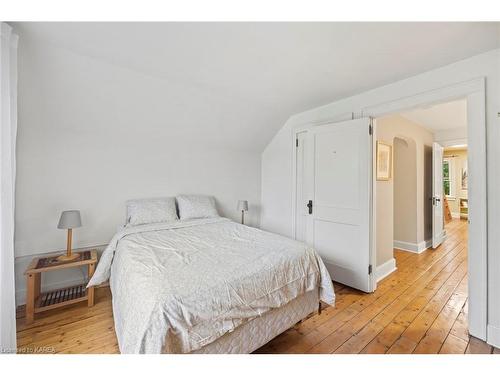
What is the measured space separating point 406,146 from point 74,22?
4677mm

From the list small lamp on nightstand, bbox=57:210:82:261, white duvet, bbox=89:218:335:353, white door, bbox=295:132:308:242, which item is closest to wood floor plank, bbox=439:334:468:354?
white duvet, bbox=89:218:335:353

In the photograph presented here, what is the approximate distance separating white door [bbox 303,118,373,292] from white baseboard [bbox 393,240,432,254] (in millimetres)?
2020

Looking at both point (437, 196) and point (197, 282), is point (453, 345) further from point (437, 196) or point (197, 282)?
point (437, 196)

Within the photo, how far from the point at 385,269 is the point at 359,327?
137cm

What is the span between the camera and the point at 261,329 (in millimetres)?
1430

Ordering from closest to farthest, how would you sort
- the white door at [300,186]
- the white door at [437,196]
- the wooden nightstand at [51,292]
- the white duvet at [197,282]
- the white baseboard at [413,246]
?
the white duvet at [197,282] < the wooden nightstand at [51,292] < the white door at [300,186] < the white baseboard at [413,246] < the white door at [437,196]

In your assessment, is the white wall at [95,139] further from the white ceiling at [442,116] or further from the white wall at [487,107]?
the white ceiling at [442,116]

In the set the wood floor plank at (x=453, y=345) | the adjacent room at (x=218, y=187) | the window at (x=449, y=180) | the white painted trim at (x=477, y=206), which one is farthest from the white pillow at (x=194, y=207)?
the window at (x=449, y=180)

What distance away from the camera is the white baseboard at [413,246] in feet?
12.4

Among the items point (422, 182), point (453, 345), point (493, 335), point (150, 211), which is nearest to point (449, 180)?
point (422, 182)

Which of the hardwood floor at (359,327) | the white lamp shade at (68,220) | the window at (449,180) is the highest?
the window at (449,180)

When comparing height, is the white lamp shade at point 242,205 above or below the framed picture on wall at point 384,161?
below

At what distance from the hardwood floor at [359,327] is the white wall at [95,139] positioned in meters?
0.78
